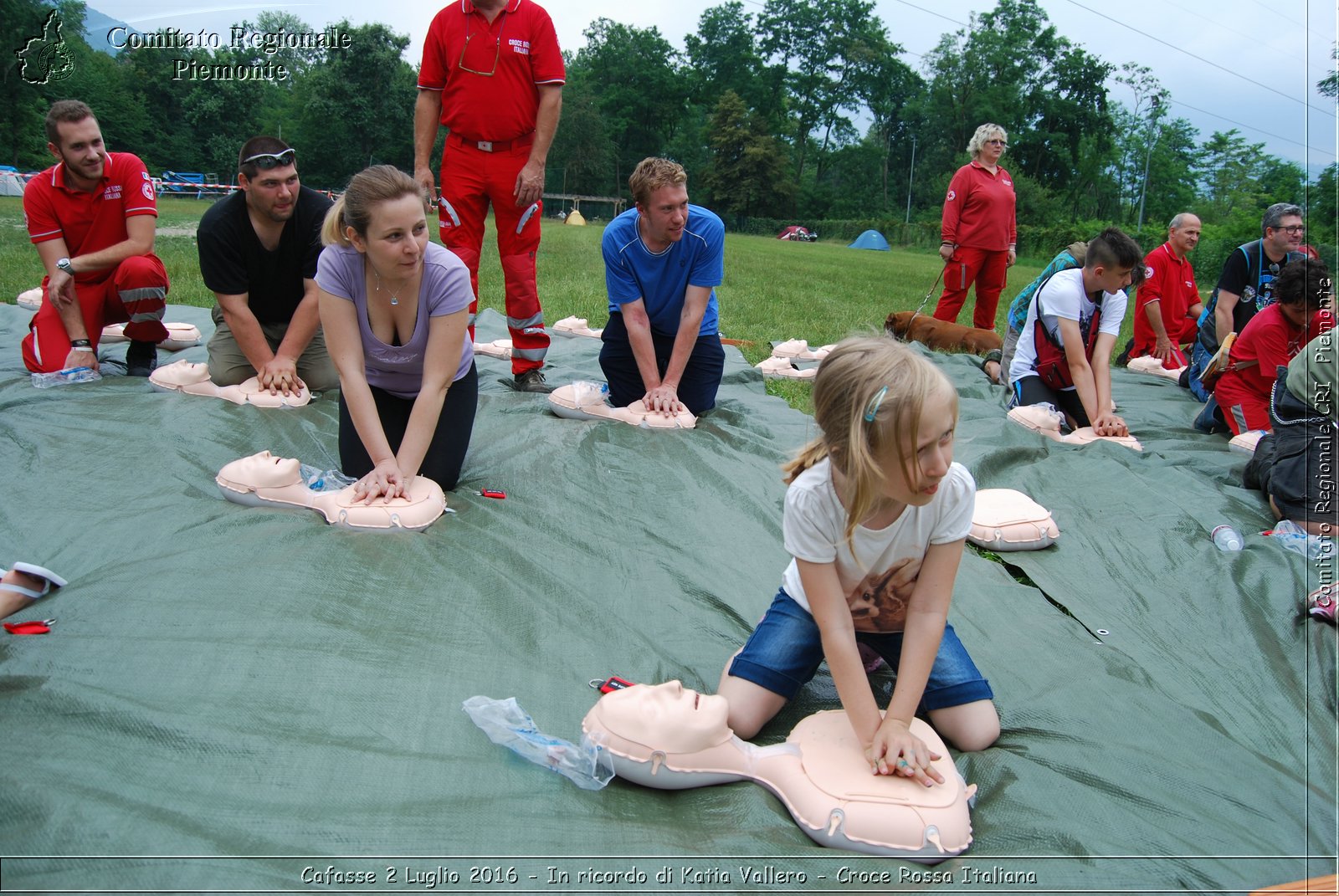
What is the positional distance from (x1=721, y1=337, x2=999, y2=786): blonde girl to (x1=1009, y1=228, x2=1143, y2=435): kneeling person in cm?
274

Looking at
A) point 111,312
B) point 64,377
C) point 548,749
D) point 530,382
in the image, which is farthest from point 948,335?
point 548,749

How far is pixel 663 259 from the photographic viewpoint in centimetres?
407

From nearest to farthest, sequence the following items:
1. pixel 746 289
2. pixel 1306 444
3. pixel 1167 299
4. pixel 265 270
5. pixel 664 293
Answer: pixel 1306 444 → pixel 265 270 → pixel 664 293 → pixel 1167 299 → pixel 746 289

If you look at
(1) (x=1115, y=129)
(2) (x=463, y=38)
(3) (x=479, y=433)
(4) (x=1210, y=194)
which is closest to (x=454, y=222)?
(2) (x=463, y=38)

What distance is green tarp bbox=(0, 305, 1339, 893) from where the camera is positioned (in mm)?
1479

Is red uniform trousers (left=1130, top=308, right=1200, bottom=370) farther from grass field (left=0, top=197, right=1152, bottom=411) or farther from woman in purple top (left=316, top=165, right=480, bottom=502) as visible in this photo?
woman in purple top (left=316, top=165, right=480, bottom=502)

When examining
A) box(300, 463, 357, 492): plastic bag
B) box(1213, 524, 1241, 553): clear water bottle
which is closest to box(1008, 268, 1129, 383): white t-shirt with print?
box(1213, 524, 1241, 553): clear water bottle

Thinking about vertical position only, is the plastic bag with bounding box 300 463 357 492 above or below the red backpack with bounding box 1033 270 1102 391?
below

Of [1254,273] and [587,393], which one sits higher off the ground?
[1254,273]

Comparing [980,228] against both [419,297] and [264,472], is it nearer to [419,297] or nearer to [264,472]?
[419,297]

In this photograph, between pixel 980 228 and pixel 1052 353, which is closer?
pixel 1052 353

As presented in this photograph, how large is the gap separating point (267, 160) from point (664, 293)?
1.72 meters

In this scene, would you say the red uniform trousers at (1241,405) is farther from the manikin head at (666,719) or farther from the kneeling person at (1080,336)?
the manikin head at (666,719)

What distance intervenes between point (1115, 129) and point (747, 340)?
131 ft
